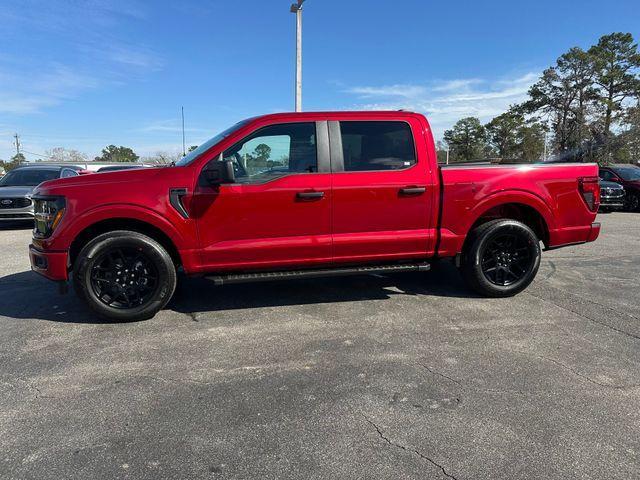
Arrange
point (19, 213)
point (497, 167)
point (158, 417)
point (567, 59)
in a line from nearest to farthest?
point (158, 417)
point (497, 167)
point (19, 213)
point (567, 59)

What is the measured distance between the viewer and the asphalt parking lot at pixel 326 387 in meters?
2.38

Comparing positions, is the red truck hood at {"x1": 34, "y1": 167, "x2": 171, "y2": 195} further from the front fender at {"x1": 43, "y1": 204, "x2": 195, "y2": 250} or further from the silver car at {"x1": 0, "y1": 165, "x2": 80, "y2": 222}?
the silver car at {"x1": 0, "y1": 165, "x2": 80, "y2": 222}

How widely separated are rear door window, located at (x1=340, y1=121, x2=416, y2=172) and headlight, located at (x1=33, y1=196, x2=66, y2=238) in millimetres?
2777

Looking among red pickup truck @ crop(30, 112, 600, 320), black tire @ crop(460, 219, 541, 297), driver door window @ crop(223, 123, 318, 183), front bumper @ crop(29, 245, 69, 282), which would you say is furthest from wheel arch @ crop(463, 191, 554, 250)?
front bumper @ crop(29, 245, 69, 282)

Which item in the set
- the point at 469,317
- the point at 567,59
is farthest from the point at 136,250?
the point at 567,59

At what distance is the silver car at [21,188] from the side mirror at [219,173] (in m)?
8.01

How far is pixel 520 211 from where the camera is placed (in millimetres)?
5410

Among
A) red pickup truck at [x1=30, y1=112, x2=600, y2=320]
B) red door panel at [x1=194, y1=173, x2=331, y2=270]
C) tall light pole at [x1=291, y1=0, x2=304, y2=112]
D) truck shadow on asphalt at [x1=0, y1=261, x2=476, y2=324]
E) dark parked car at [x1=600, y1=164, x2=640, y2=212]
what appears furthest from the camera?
dark parked car at [x1=600, y1=164, x2=640, y2=212]

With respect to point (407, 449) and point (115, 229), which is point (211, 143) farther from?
point (407, 449)

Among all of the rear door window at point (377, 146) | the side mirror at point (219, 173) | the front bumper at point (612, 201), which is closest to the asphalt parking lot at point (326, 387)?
the side mirror at point (219, 173)

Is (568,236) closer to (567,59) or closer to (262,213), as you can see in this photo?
(262,213)

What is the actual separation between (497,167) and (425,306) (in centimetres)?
174

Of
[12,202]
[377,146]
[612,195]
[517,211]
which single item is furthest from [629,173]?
[12,202]

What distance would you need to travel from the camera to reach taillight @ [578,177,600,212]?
5250 millimetres
